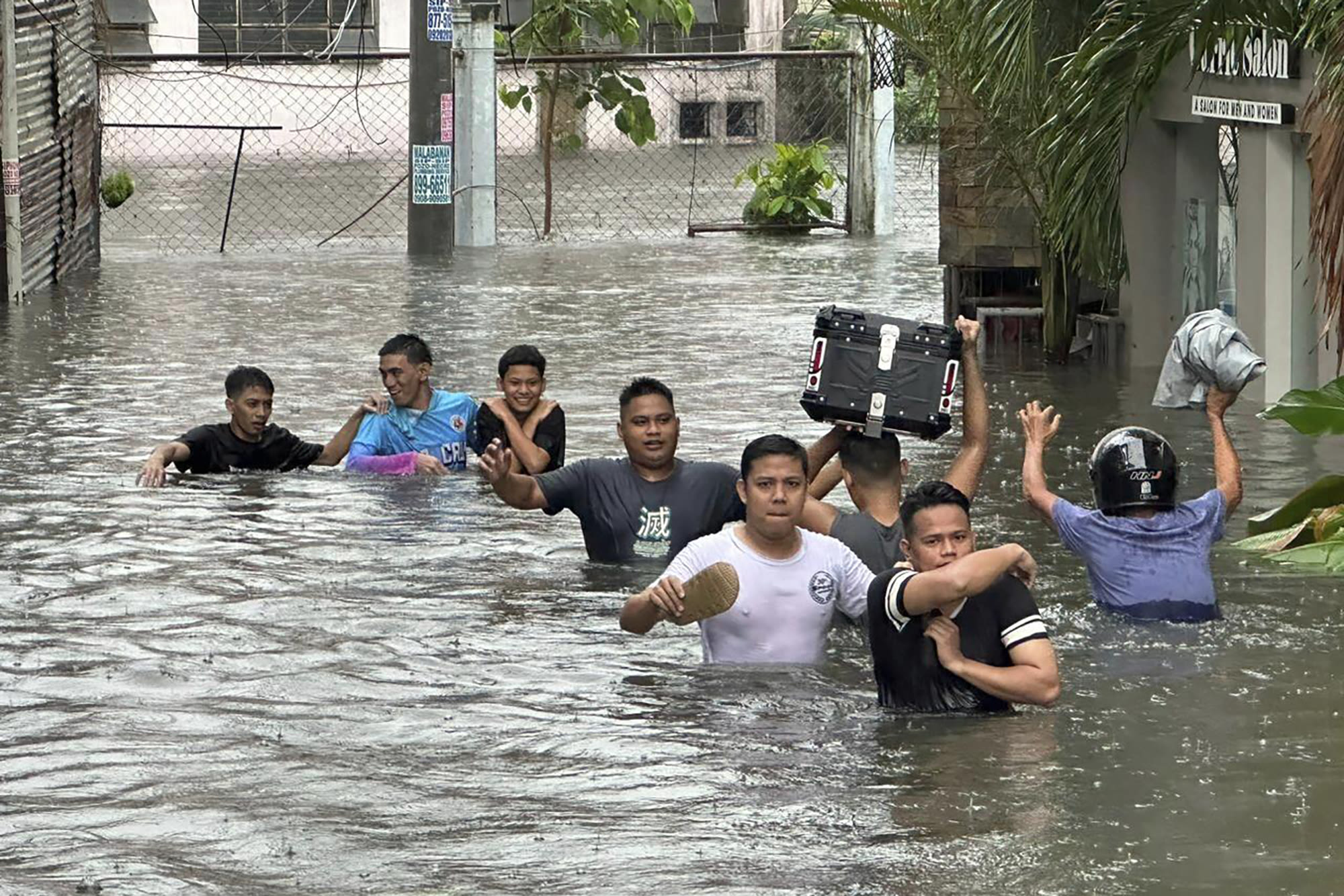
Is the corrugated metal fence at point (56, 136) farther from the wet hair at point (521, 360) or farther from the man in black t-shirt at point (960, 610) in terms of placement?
the man in black t-shirt at point (960, 610)

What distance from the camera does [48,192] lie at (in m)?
25.5

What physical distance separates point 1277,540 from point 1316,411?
26.5 inches

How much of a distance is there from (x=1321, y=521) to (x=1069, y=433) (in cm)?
415

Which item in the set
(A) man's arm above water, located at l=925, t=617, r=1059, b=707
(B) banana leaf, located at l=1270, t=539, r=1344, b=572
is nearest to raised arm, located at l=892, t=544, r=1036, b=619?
(A) man's arm above water, located at l=925, t=617, r=1059, b=707

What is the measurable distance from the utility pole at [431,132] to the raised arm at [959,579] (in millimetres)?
20956

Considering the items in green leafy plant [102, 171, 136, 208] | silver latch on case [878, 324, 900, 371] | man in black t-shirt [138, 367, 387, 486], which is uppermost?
green leafy plant [102, 171, 136, 208]

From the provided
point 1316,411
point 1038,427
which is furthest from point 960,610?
point 1316,411

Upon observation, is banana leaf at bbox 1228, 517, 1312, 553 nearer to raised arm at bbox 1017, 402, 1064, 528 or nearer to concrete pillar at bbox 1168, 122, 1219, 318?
raised arm at bbox 1017, 402, 1064, 528

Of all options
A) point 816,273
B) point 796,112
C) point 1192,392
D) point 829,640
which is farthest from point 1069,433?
point 796,112

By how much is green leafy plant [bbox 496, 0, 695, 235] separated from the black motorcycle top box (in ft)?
65.0

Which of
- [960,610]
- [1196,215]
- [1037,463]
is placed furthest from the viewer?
[1196,215]

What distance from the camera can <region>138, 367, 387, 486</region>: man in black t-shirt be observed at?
45.4 ft

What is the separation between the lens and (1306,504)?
1184cm

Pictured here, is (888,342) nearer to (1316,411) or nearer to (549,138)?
(1316,411)
